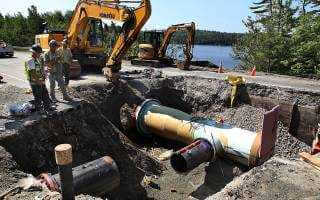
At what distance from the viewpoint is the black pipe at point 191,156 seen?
32.3 ft

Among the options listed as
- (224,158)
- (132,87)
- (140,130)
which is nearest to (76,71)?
(132,87)

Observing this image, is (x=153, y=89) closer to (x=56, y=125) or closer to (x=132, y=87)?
(x=132, y=87)

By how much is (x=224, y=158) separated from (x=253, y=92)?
426 cm

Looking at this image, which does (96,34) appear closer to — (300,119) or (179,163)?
(179,163)

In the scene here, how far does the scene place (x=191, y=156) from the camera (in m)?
9.89

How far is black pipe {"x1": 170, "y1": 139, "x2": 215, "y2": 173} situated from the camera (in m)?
9.84

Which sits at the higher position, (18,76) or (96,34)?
(96,34)

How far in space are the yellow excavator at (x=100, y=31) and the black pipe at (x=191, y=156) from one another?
5.52 m

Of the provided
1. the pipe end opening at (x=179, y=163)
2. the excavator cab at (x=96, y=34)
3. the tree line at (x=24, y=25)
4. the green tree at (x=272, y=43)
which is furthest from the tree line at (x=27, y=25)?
the pipe end opening at (x=179, y=163)

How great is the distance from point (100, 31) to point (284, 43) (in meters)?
13.8

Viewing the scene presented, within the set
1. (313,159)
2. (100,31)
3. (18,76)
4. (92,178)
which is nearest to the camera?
(92,178)

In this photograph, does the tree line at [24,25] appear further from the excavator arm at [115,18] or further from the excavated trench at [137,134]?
the excavated trench at [137,134]

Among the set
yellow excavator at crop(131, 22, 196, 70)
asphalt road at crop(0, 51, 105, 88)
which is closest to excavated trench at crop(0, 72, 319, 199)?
asphalt road at crop(0, 51, 105, 88)

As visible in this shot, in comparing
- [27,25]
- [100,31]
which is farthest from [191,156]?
[27,25]
